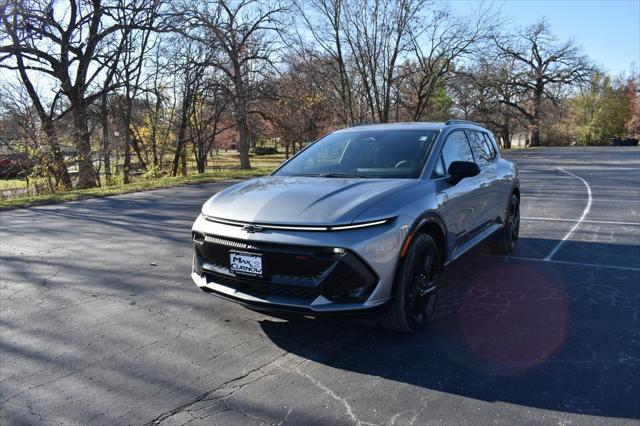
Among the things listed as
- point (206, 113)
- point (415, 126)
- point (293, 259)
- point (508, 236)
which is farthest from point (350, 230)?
point (206, 113)

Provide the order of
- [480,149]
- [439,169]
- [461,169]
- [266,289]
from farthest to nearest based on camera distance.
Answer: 1. [480,149]
2. [439,169]
3. [461,169]
4. [266,289]

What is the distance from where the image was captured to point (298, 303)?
3.15 m

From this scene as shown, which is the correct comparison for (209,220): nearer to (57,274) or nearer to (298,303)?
(298,303)

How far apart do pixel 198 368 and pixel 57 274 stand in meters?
3.16

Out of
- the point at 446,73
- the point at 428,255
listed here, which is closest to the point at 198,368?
the point at 428,255

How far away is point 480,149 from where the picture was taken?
5.66 m

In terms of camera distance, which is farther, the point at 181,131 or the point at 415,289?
the point at 181,131

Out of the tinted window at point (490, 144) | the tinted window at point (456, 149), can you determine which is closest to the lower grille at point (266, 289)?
the tinted window at point (456, 149)

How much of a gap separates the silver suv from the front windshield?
0.04 ft

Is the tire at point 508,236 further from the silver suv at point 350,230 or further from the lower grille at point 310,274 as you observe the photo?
the lower grille at point 310,274

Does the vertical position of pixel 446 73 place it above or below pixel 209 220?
above

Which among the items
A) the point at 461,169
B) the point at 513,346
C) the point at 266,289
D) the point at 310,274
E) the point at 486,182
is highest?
the point at 461,169

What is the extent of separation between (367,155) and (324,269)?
182 cm

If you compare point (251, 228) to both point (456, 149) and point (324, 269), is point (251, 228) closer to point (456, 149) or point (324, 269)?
point (324, 269)
